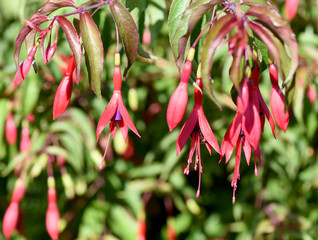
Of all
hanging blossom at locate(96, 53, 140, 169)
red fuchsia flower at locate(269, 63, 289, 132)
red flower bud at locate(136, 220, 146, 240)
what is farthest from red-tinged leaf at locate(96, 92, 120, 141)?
red flower bud at locate(136, 220, 146, 240)

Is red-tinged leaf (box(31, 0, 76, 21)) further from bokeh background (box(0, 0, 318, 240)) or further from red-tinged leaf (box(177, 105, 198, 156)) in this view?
bokeh background (box(0, 0, 318, 240))

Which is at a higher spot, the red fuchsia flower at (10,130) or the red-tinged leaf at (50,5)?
the red-tinged leaf at (50,5)

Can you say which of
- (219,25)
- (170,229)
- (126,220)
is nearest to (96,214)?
(126,220)

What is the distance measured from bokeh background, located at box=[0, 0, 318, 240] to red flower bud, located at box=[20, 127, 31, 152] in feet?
0.08

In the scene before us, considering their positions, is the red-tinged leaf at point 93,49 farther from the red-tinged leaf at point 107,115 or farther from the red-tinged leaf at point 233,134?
the red-tinged leaf at point 233,134

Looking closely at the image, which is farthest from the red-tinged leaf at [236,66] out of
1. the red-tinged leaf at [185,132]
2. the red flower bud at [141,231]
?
the red flower bud at [141,231]

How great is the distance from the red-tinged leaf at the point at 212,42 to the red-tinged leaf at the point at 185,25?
0.23 ft

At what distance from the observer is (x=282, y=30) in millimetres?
576

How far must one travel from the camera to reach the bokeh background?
141 centimetres

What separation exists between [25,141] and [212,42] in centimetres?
97

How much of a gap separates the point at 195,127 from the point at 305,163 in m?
1.09

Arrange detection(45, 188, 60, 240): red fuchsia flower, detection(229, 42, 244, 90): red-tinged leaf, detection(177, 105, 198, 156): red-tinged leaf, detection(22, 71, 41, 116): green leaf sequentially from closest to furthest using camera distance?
1. detection(229, 42, 244, 90): red-tinged leaf
2. detection(177, 105, 198, 156): red-tinged leaf
3. detection(45, 188, 60, 240): red fuchsia flower
4. detection(22, 71, 41, 116): green leaf

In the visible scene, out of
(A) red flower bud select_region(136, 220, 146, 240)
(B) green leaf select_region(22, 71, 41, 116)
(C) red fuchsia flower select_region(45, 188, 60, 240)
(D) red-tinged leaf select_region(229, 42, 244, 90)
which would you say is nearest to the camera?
(D) red-tinged leaf select_region(229, 42, 244, 90)

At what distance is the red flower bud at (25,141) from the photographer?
4.56ft
